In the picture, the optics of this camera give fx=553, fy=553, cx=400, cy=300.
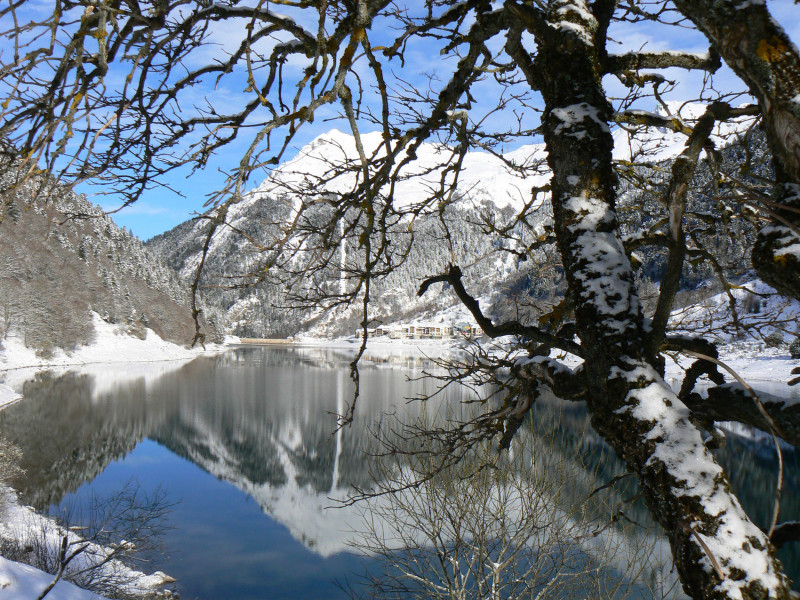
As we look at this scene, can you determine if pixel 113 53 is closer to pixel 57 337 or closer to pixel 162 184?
pixel 162 184

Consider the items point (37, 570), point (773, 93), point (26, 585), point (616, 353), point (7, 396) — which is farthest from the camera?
point (7, 396)

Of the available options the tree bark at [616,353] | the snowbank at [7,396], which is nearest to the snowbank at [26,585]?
the tree bark at [616,353]

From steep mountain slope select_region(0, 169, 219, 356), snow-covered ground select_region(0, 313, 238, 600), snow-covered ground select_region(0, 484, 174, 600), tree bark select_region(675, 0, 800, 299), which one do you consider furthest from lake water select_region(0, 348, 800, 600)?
steep mountain slope select_region(0, 169, 219, 356)

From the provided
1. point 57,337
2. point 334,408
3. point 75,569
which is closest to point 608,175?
point 75,569

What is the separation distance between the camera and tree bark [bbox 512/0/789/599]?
1.24 m

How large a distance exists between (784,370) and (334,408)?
1216 inches

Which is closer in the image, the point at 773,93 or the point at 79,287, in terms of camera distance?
the point at 773,93

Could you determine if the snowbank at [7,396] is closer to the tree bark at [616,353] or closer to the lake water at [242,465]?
the lake water at [242,465]

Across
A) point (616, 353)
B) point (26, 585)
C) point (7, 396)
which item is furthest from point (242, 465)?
point (616, 353)

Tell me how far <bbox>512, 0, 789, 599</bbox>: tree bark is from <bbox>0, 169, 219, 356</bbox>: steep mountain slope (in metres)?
33.2

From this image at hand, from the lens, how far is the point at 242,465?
21.5 m

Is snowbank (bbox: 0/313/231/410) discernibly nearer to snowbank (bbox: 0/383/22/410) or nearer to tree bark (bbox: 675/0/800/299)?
A: snowbank (bbox: 0/383/22/410)

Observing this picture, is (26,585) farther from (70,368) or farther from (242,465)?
(70,368)

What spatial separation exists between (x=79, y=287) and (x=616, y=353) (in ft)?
239
